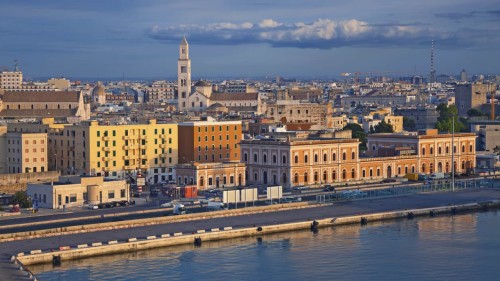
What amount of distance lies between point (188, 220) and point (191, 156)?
440 inches

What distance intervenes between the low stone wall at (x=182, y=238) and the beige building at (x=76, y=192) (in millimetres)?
5847

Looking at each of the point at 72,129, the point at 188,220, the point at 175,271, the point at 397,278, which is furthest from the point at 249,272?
the point at 72,129

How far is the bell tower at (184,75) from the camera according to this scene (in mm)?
73625

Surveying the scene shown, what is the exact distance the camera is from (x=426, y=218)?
103 ft

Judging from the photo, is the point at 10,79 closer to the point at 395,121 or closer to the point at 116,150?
the point at 395,121

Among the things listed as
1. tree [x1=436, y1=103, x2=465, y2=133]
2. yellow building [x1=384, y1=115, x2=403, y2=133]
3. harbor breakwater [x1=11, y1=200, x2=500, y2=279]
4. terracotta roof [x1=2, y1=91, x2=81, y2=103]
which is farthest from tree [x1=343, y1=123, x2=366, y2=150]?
harbor breakwater [x1=11, y1=200, x2=500, y2=279]

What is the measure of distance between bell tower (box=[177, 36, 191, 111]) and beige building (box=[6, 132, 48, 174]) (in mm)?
34597

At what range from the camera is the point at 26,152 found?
38.4 m

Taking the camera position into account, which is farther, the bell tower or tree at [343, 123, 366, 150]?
the bell tower

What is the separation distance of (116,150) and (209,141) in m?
3.91

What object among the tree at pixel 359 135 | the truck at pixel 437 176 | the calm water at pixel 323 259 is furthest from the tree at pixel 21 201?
the tree at pixel 359 135

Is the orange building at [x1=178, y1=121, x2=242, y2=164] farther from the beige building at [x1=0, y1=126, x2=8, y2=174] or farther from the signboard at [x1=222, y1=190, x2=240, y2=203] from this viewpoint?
the signboard at [x1=222, y1=190, x2=240, y2=203]

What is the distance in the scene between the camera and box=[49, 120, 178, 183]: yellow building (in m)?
38.2

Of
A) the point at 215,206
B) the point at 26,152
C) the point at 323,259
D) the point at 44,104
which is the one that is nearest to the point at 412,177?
the point at 215,206
